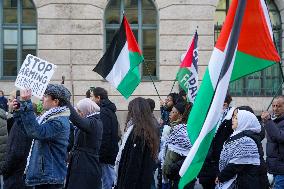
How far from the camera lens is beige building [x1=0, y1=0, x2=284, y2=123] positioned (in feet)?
62.8

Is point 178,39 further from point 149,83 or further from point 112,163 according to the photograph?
point 112,163

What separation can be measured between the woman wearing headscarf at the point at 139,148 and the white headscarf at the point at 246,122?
1.03m

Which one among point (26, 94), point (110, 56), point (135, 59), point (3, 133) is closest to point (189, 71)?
point (135, 59)

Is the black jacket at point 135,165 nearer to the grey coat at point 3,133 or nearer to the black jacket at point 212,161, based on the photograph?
the black jacket at point 212,161

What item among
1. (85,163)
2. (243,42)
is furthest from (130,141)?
(243,42)

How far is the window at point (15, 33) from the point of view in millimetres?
19391

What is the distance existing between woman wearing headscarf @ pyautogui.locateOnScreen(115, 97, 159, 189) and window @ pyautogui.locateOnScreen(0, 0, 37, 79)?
12.0 meters

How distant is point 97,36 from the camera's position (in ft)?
63.3

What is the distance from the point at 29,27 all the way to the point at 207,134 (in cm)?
1489

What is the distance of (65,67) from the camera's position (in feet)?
62.7

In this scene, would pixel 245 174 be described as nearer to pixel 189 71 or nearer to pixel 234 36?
pixel 234 36

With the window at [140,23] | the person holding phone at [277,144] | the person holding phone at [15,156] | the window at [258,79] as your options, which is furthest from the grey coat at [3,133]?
the window at [258,79]

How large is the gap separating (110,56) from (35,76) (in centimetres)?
506

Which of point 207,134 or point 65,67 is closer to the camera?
point 207,134
